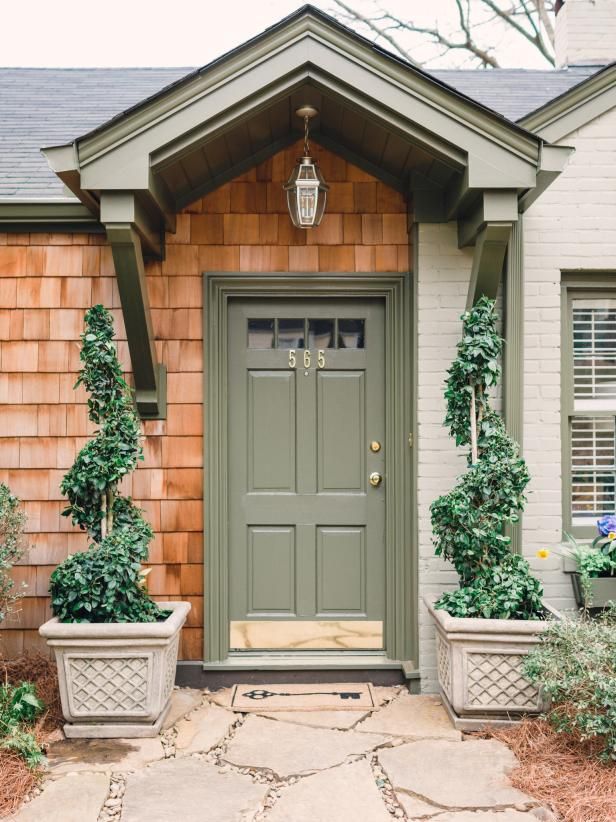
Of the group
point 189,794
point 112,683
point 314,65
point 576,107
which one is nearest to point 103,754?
point 112,683

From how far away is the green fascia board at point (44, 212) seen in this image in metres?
3.89

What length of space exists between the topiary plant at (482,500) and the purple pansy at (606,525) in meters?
0.61

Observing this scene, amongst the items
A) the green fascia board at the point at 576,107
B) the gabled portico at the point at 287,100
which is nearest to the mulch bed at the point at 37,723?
the gabled portico at the point at 287,100

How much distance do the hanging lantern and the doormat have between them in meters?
2.42

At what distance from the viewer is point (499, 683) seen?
10.9 feet

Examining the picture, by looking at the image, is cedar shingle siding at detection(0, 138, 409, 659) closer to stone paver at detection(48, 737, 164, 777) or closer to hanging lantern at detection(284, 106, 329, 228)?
hanging lantern at detection(284, 106, 329, 228)

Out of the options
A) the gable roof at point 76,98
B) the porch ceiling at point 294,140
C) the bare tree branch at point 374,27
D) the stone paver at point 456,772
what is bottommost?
the stone paver at point 456,772

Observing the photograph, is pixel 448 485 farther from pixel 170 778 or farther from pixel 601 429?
pixel 170 778

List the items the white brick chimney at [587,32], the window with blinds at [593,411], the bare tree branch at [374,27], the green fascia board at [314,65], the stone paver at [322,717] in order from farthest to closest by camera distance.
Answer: the bare tree branch at [374,27]
the white brick chimney at [587,32]
the window with blinds at [593,411]
the stone paver at [322,717]
the green fascia board at [314,65]

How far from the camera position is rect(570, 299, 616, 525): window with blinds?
13.6 feet

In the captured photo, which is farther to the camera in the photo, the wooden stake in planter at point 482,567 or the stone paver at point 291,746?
the wooden stake in planter at point 482,567

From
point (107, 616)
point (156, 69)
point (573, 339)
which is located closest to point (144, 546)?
point (107, 616)

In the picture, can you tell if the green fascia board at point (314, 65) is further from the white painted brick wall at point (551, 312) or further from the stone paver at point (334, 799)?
the stone paver at point (334, 799)

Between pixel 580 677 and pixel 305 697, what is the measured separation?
1.45 meters
